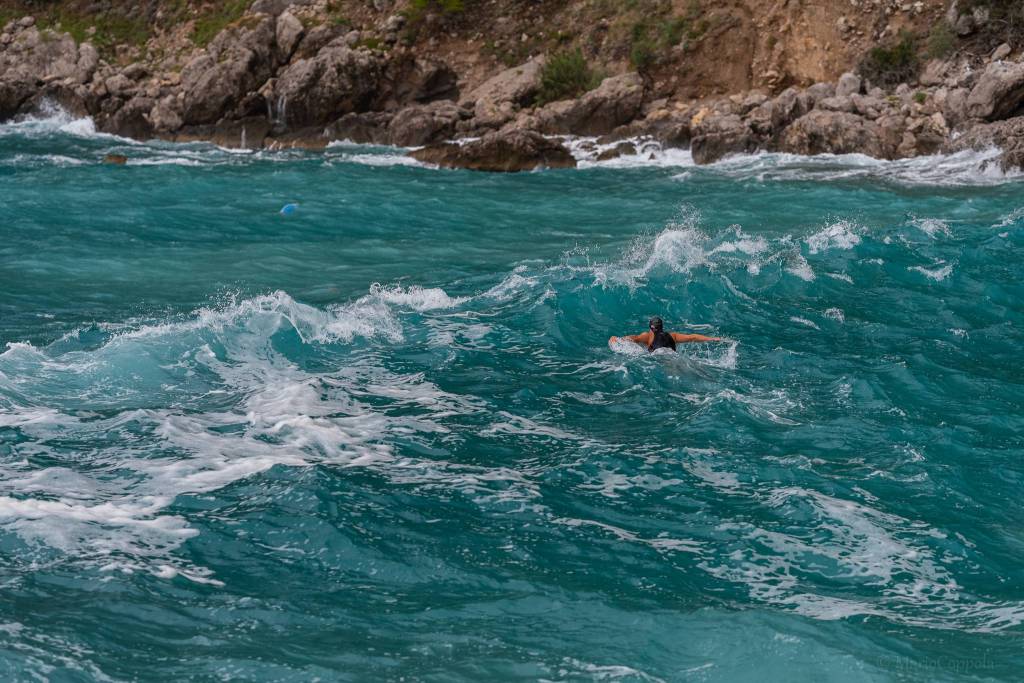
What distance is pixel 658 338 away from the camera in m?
14.3

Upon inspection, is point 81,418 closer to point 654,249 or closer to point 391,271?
point 391,271

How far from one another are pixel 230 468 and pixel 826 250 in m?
12.2

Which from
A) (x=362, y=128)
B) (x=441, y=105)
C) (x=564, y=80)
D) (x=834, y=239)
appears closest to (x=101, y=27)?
(x=362, y=128)

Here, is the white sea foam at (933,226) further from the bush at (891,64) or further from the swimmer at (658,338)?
the bush at (891,64)

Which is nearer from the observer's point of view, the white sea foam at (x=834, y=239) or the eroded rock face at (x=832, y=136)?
the white sea foam at (x=834, y=239)

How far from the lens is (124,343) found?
1442cm

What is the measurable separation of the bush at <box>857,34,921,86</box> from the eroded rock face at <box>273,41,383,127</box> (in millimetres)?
15386

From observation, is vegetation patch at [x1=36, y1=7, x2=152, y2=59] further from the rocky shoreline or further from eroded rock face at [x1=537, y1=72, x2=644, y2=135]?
eroded rock face at [x1=537, y1=72, x2=644, y2=135]

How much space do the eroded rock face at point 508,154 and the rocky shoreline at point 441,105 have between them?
0.13 feet

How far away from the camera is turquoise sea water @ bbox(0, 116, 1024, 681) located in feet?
25.5

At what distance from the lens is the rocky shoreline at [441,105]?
100 feet

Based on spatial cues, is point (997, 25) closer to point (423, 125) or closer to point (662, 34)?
point (662, 34)

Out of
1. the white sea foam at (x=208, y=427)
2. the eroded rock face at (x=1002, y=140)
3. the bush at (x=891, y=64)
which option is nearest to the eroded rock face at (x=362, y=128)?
the bush at (x=891, y=64)

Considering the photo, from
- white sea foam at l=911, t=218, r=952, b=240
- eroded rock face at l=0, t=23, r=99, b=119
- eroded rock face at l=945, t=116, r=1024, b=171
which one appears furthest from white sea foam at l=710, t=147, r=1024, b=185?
eroded rock face at l=0, t=23, r=99, b=119
